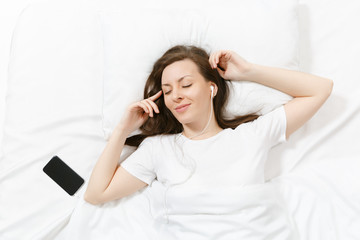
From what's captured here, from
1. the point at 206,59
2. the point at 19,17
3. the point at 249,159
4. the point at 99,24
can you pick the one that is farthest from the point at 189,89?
the point at 19,17

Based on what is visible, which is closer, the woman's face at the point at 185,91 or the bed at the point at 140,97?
the woman's face at the point at 185,91

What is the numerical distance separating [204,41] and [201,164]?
0.67 metres

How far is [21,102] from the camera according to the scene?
5.98 ft

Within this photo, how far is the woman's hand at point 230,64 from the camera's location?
1633mm

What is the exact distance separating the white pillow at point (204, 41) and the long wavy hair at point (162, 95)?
0.04 meters

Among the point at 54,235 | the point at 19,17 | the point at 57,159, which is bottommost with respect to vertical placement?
the point at 54,235

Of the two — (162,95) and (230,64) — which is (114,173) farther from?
(230,64)

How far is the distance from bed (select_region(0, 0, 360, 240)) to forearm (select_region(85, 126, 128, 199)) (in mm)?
125

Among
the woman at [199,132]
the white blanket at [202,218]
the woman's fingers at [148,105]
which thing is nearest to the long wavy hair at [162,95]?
the woman at [199,132]

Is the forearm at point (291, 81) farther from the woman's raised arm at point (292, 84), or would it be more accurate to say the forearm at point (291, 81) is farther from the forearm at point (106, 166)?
the forearm at point (106, 166)

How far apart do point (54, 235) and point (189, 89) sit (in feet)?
3.39

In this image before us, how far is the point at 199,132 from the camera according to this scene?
67.4 inches

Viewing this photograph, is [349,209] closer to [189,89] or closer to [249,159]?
[249,159]

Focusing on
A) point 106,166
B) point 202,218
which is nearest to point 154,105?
point 106,166
